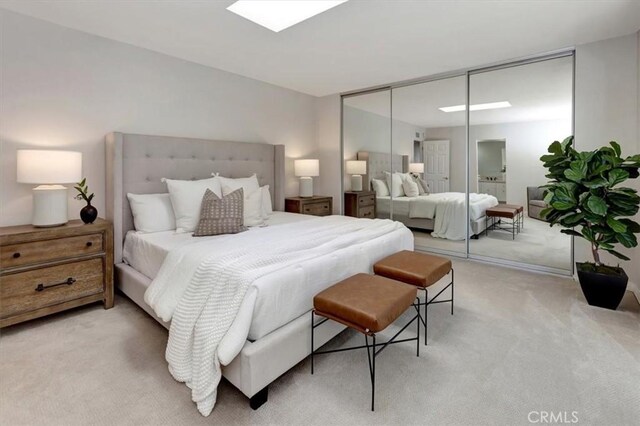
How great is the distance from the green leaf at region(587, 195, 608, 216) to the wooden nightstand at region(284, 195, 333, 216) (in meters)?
3.10

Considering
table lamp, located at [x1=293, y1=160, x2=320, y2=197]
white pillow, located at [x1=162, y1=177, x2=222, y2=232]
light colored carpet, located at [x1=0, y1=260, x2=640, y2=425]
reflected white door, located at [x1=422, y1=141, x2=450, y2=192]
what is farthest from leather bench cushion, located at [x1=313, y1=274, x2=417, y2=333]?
table lamp, located at [x1=293, y1=160, x2=320, y2=197]

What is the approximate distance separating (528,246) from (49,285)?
16.0ft

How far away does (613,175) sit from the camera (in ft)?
8.07

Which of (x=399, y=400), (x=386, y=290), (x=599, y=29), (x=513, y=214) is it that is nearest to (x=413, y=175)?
(x=513, y=214)

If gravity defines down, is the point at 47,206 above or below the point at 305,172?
below

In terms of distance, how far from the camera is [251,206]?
126 inches

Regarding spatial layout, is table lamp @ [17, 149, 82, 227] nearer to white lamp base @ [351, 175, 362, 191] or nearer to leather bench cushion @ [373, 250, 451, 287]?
leather bench cushion @ [373, 250, 451, 287]

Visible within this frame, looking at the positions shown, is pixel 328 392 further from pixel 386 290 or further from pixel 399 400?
pixel 386 290

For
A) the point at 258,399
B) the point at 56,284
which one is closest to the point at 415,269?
the point at 258,399

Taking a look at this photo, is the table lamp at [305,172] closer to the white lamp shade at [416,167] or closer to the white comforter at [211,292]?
the white lamp shade at [416,167]

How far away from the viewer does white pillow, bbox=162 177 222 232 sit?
288 cm

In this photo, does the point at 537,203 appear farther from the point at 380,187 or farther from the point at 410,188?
the point at 380,187

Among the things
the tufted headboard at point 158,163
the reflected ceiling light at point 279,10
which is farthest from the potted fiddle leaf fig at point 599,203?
the tufted headboard at point 158,163

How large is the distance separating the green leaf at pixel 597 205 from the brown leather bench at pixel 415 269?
1.21 metres
